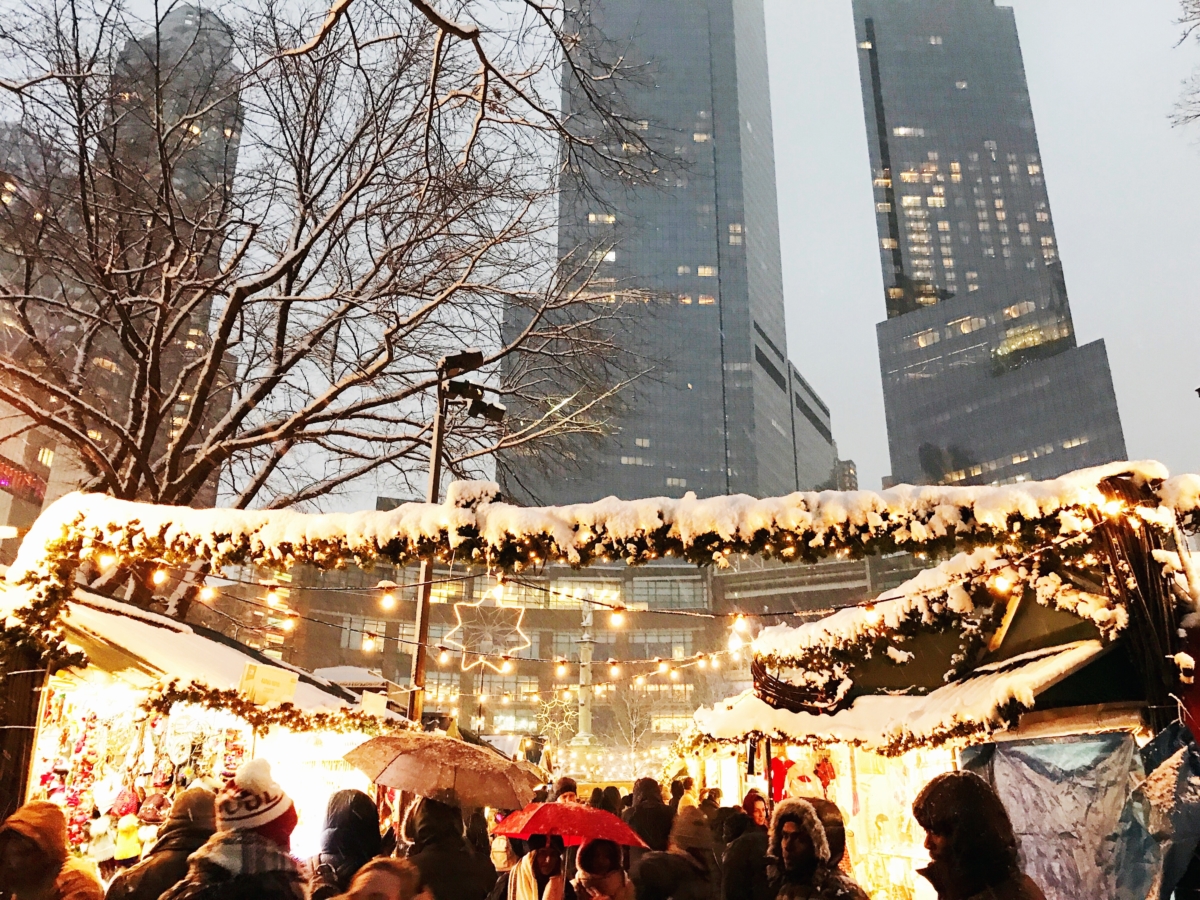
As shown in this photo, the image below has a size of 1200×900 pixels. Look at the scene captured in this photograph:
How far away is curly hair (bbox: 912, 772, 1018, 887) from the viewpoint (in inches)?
109

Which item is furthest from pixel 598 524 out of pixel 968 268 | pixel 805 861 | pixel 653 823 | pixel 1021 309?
pixel 968 268

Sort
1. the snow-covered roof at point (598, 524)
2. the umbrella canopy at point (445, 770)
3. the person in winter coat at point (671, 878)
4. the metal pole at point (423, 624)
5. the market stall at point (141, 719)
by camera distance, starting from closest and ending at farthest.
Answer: the person in winter coat at point (671, 878) → the umbrella canopy at point (445, 770) → the snow-covered roof at point (598, 524) → the market stall at point (141, 719) → the metal pole at point (423, 624)

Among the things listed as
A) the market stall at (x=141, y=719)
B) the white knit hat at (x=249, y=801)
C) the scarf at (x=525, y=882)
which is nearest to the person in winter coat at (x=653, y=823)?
the scarf at (x=525, y=882)

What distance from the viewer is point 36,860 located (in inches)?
128

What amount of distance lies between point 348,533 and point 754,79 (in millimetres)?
182263

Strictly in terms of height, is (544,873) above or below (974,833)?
below

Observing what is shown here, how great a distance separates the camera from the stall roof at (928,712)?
5.86m

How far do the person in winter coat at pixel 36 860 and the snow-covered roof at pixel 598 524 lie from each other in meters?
2.43

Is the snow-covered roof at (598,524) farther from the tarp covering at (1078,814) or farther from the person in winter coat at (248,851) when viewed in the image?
the person in winter coat at (248,851)

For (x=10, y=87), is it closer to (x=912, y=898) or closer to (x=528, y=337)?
(x=528, y=337)

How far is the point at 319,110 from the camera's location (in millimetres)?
10570

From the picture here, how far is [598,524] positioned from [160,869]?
304 cm

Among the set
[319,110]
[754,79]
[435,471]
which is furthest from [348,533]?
[754,79]

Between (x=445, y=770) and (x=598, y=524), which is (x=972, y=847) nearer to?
(x=598, y=524)
